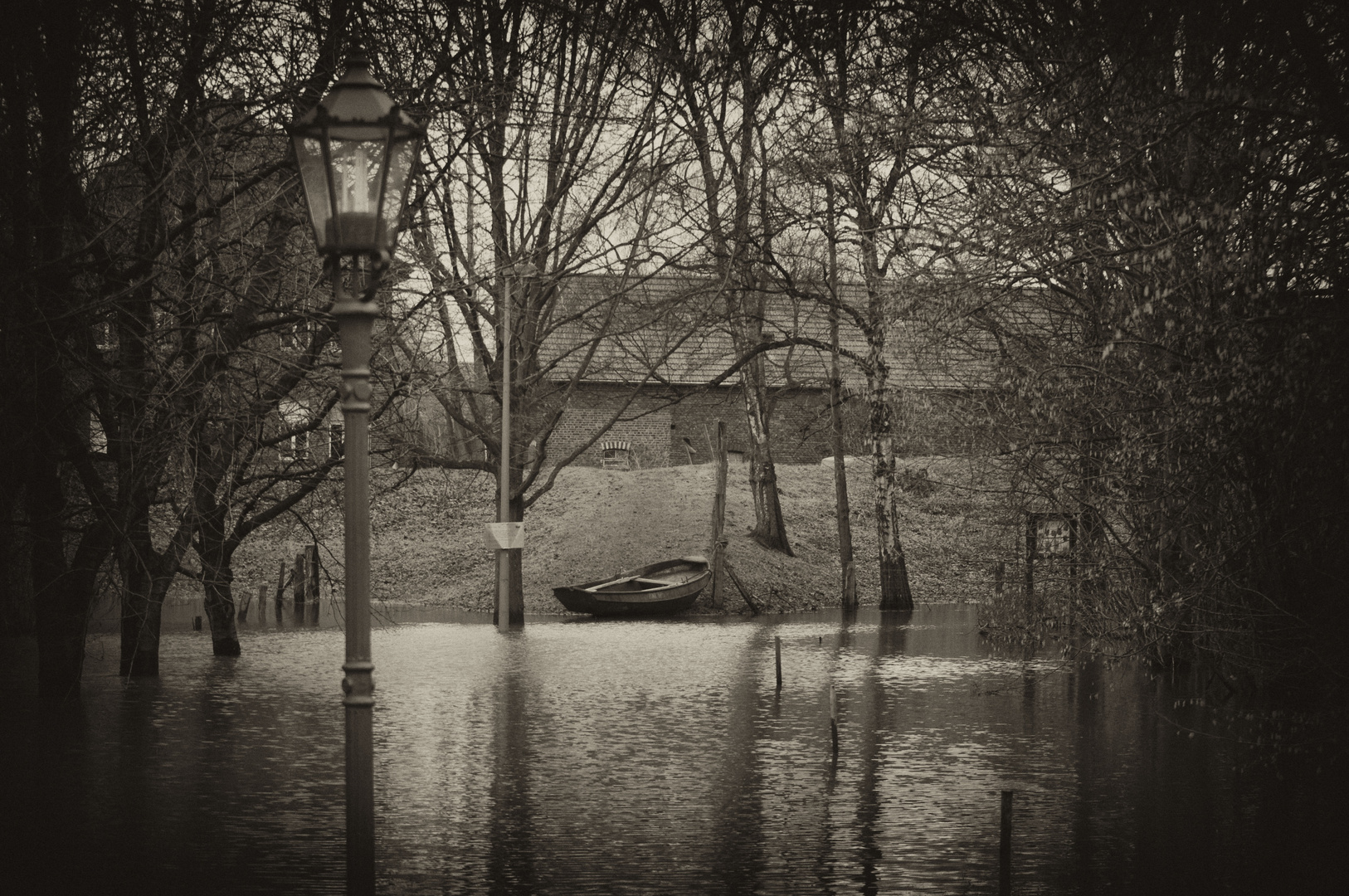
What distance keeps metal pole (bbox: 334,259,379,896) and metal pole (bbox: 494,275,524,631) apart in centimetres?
2222

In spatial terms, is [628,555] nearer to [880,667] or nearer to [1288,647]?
[880,667]

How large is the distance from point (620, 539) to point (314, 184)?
111 feet

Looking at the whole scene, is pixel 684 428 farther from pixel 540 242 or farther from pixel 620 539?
pixel 540 242

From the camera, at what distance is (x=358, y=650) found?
21.4ft

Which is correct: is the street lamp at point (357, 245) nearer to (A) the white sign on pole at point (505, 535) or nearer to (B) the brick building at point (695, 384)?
(B) the brick building at point (695, 384)

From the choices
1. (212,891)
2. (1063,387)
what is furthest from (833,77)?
(212,891)

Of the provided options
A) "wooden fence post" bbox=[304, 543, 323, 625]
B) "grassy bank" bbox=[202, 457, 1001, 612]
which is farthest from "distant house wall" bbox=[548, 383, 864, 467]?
"wooden fence post" bbox=[304, 543, 323, 625]

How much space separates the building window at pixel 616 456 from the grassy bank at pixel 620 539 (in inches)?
109

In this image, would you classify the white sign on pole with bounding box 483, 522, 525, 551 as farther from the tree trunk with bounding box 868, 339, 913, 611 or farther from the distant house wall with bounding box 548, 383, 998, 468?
the distant house wall with bounding box 548, 383, 998, 468

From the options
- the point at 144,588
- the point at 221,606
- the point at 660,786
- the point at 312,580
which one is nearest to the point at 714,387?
the point at 312,580

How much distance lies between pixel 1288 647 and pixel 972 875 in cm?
536

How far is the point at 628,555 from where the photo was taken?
39.5m

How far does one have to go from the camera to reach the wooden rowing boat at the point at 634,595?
34250mm

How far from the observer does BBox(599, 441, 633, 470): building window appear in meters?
49.0
